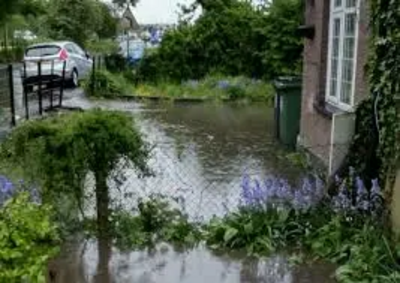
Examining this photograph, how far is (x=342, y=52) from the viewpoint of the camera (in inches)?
396

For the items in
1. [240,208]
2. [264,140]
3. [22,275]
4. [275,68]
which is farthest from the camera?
[275,68]

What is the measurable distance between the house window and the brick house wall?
23 cm

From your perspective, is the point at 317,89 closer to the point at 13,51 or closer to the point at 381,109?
the point at 381,109

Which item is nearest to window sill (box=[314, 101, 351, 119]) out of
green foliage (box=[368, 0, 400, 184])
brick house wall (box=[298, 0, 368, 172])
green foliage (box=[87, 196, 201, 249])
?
brick house wall (box=[298, 0, 368, 172])

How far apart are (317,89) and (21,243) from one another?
841cm

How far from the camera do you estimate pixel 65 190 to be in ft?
20.6

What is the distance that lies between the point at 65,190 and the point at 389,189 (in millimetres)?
2946

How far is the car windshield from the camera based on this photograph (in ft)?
81.5

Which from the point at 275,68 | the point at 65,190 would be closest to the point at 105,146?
the point at 65,190

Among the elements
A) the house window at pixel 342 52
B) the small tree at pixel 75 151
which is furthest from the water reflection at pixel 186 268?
the house window at pixel 342 52

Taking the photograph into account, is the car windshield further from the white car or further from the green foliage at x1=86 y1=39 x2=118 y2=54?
the green foliage at x1=86 y1=39 x2=118 y2=54

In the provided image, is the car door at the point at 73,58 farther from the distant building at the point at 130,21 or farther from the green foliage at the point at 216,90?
the distant building at the point at 130,21

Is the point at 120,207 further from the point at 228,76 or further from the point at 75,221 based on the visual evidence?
the point at 228,76

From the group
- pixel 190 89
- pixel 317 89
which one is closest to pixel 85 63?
pixel 190 89
